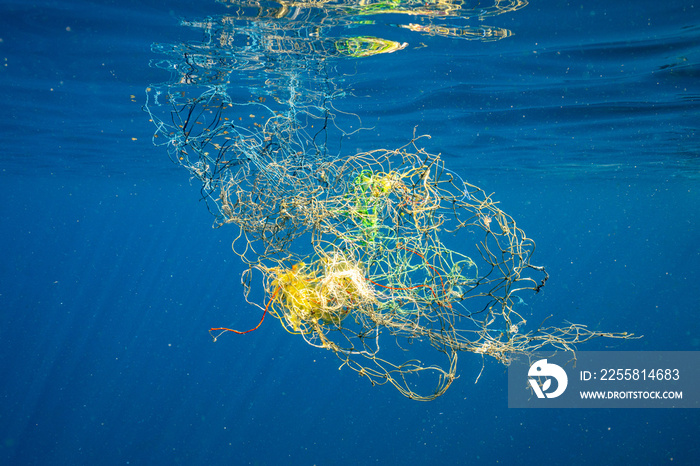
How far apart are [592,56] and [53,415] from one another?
24.1 metres

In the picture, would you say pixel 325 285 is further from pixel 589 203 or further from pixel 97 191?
pixel 589 203

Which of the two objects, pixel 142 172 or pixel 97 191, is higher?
pixel 142 172

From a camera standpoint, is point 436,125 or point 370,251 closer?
point 370,251

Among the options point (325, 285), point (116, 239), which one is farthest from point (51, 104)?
point (116, 239)

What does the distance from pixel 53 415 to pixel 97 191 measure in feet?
50.1

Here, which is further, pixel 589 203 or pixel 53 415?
pixel 589 203

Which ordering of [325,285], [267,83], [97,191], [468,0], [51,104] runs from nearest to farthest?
1. [325,285]
2. [468,0]
3. [267,83]
4. [51,104]
5. [97,191]

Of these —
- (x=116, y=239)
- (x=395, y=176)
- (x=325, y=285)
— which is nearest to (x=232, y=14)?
(x=395, y=176)

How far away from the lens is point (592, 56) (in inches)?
243

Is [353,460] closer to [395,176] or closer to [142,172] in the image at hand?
[142,172]

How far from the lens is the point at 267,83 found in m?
7.44

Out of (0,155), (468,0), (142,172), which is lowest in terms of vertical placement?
(142,172)

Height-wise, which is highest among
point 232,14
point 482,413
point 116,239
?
point 232,14

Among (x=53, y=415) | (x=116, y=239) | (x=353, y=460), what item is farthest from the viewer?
(x=116, y=239)
